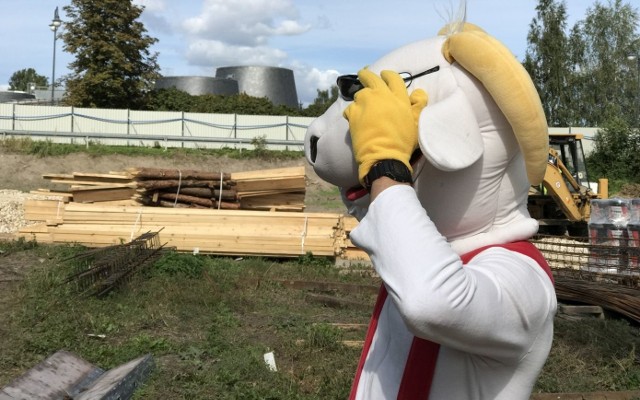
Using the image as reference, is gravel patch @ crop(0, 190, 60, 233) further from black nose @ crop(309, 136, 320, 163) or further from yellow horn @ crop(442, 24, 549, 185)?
yellow horn @ crop(442, 24, 549, 185)

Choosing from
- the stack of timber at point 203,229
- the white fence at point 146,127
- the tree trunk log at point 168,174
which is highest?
the white fence at point 146,127

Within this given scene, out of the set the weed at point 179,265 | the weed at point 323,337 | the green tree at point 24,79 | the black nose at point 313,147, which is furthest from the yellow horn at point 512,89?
the green tree at point 24,79

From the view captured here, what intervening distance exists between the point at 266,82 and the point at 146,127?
1900 cm

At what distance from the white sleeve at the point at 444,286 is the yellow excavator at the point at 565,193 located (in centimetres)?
1467

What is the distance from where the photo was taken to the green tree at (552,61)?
42.2 metres

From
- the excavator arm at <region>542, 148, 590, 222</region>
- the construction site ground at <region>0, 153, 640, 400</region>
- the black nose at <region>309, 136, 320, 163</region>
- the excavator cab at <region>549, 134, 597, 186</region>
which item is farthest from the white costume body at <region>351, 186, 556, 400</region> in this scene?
the excavator cab at <region>549, 134, 597, 186</region>

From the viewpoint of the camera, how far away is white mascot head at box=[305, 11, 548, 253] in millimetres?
1654

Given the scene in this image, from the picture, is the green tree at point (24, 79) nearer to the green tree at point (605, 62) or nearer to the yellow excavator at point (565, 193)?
the green tree at point (605, 62)

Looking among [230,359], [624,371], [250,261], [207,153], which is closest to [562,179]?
[250,261]

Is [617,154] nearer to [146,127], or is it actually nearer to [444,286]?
[146,127]

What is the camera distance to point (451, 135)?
1.66 m

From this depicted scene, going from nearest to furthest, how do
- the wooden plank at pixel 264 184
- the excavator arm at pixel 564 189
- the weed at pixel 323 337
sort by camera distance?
the weed at pixel 323 337 < the wooden plank at pixel 264 184 < the excavator arm at pixel 564 189

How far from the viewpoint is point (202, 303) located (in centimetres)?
792

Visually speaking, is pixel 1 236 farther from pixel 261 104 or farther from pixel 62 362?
pixel 261 104
